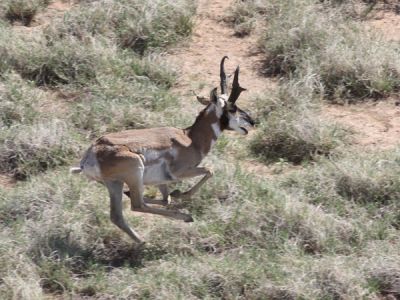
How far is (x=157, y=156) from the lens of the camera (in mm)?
10195

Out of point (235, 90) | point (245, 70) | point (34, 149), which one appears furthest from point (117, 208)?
point (245, 70)

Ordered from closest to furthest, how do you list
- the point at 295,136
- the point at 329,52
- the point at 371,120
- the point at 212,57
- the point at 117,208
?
the point at 117,208
the point at 295,136
the point at 371,120
the point at 329,52
the point at 212,57

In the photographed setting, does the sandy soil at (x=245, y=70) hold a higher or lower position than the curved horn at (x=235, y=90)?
lower

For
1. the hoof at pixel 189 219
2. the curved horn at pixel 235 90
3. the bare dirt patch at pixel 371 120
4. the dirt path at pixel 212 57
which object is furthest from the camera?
the dirt path at pixel 212 57

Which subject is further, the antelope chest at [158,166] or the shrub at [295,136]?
the shrub at [295,136]

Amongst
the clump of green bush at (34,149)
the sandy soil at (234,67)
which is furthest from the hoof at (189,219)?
the clump of green bush at (34,149)

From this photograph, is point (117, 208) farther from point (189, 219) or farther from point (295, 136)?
point (295, 136)

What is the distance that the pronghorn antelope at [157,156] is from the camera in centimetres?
988

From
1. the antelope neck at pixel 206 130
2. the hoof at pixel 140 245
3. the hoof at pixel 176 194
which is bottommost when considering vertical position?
the hoof at pixel 140 245

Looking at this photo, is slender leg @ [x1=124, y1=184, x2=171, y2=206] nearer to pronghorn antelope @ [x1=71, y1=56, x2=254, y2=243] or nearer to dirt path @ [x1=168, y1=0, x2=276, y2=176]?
pronghorn antelope @ [x1=71, y1=56, x2=254, y2=243]

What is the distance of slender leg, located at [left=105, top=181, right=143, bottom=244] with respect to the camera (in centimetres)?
993

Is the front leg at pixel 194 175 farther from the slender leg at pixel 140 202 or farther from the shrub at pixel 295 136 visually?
the shrub at pixel 295 136

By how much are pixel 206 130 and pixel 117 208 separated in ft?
4.07

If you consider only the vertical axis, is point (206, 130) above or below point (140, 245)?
above
